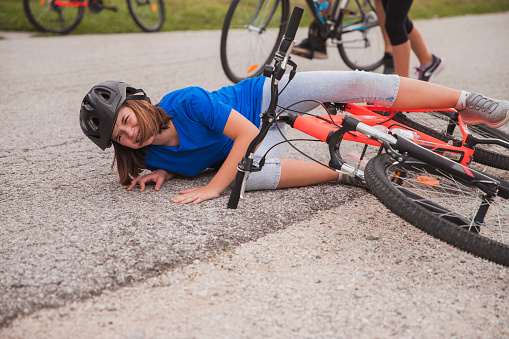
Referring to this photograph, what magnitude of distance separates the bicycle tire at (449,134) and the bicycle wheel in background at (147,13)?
639 centimetres

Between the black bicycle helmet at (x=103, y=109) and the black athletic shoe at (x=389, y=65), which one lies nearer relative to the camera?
the black bicycle helmet at (x=103, y=109)

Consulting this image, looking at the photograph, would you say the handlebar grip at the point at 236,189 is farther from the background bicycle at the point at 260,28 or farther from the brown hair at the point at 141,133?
the background bicycle at the point at 260,28

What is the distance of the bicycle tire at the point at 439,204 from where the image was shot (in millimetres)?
1680

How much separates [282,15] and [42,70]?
2796 mm

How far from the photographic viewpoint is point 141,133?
2.40 meters

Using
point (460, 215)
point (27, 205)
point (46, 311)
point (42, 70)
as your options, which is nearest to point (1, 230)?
point (27, 205)

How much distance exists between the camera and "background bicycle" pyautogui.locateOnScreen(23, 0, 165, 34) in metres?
7.53

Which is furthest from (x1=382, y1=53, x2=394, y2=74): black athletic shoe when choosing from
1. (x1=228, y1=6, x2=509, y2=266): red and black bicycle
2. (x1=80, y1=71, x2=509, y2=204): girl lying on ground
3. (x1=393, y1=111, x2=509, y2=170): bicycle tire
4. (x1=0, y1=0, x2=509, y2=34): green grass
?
(x1=0, y1=0, x2=509, y2=34): green grass

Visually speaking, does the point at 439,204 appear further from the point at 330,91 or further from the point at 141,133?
the point at 141,133

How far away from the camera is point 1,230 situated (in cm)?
219

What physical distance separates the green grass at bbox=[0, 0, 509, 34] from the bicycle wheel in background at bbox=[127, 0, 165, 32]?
169mm

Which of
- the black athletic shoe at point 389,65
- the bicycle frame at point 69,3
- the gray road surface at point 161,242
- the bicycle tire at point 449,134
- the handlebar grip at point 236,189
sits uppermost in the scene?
the black athletic shoe at point 389,65

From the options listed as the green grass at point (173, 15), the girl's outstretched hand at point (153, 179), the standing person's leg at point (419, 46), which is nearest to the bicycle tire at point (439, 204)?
the girl's outstretched hand at point (153, 179)

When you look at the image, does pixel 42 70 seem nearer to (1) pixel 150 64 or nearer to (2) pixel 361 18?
(1) pixel 150 64
